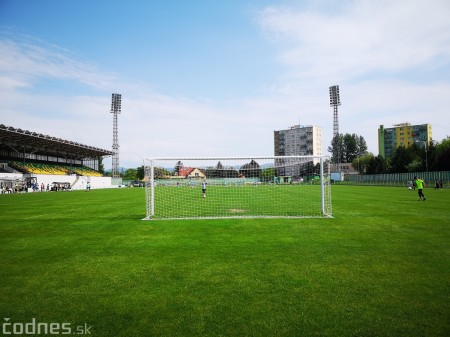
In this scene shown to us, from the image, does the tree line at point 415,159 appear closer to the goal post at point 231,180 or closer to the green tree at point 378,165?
the green tree at point 378,165

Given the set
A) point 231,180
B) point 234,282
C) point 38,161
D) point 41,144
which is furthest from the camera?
point 38,161

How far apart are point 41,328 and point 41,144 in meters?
62.7

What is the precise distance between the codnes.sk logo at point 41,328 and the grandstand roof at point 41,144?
47795 millimetres

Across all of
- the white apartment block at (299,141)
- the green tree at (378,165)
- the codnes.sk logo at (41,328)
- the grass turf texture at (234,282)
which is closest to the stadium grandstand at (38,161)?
the grass turf texture at (234,282)

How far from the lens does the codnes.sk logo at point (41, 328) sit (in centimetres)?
346

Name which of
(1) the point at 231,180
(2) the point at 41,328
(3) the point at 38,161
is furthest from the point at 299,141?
(2) the point at 41,328

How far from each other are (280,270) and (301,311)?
5.32 feet

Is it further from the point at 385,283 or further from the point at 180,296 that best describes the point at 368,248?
the point at 180,296

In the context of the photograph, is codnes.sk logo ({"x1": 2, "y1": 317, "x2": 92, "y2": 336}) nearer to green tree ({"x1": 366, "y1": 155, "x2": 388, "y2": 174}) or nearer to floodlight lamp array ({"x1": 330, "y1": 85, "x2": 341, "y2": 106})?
floodlight lamp array ({"x1": 330, "y1": 85, "x2": 341, "y2": 106})

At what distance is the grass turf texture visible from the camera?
356 cm

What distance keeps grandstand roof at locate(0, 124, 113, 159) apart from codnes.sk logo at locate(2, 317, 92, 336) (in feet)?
157

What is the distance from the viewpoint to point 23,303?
4.18 meters

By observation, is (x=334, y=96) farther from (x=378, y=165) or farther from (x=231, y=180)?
(x=231, y=180)

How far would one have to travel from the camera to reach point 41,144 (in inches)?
2228
